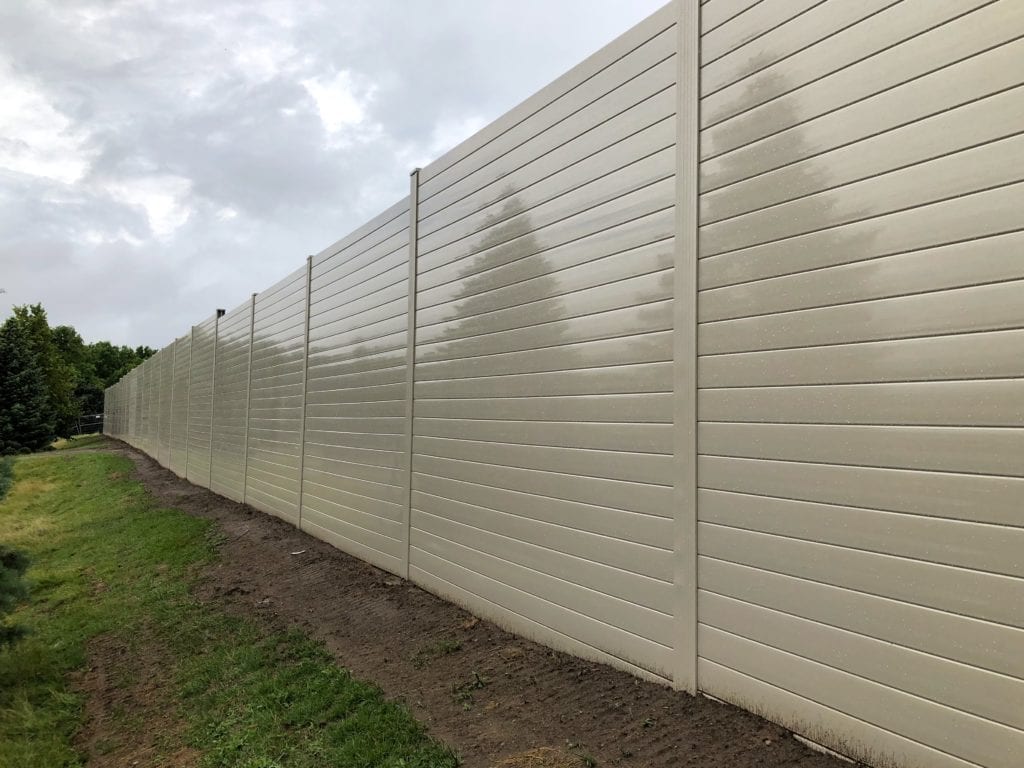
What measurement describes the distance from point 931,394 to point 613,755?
210 cm

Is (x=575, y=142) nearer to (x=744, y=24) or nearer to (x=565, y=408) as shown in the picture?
(x=744, y=24)

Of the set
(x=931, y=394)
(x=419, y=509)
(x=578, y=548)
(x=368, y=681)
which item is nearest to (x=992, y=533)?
(x=931, y=394)

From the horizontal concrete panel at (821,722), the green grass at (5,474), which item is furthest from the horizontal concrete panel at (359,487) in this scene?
the horizontal concrete panel at (821,722)

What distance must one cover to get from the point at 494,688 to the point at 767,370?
2.49 m

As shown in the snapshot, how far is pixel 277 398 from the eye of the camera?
408 inches

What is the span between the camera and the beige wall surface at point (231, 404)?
1237 centimetres

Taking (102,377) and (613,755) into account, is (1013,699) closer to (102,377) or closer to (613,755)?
(613,755)

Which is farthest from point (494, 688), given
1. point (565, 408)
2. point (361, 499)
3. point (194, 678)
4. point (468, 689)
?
point (361, 499)

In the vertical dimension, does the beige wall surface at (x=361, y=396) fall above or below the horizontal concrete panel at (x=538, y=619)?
above

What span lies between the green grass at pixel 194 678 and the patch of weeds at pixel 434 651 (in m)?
0.39

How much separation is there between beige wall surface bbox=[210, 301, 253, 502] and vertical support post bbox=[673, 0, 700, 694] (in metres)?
10.3

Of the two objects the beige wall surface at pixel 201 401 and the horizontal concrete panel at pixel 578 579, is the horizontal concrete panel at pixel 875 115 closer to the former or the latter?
the horizontal concrete panel at pixel 578 579

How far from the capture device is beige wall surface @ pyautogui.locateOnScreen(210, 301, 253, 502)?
1237 cm

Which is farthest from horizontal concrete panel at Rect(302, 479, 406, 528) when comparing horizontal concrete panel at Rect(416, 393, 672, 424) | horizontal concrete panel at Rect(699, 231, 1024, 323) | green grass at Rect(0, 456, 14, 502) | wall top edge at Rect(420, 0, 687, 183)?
horizontal concrete panel at Rect(699, 231, 1024, 323)
